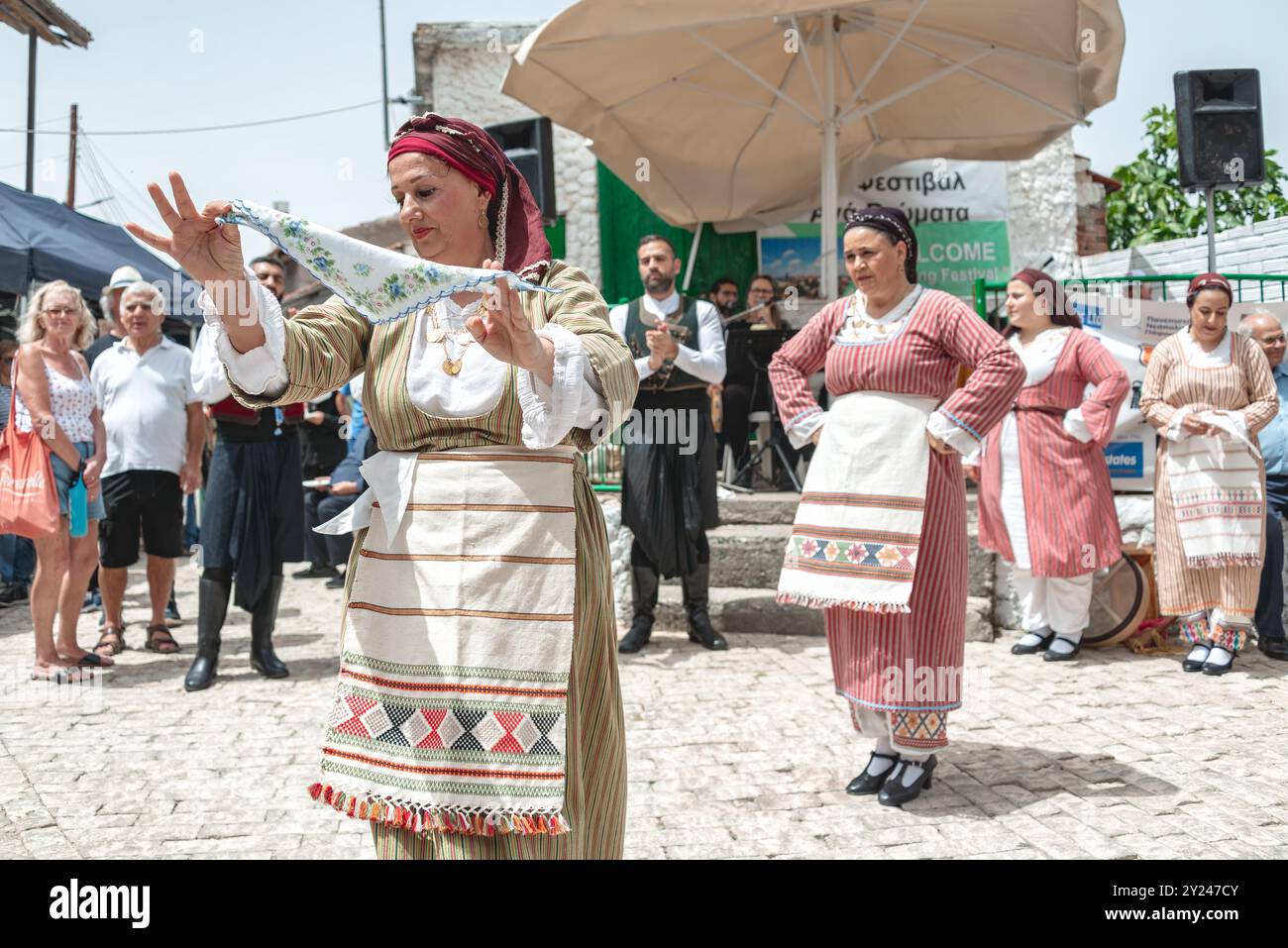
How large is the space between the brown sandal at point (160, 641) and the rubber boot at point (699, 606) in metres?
3.22

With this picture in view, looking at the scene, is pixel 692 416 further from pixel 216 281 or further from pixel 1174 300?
pixel 216 281

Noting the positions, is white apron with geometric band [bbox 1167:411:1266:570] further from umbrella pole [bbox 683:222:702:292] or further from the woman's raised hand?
umbrella pole [bbox 683:222:702:292]

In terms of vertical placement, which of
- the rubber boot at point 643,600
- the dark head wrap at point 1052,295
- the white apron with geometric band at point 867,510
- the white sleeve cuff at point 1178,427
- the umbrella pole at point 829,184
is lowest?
the rubber boot at point 643,600

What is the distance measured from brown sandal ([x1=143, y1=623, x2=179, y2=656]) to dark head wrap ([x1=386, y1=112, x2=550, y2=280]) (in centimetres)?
556

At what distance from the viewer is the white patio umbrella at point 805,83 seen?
805 centimetres

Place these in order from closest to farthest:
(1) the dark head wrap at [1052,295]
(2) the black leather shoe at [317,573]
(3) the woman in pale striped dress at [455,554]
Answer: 1. (3) the woman in pale striped dress at [455,554]
2. (1) the dark head wrap at [1052,295]
3. (2) the black leather shoe at [317,573]

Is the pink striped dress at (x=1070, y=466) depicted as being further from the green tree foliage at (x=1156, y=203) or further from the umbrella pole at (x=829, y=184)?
the green tree foliage at (x=1156, y=203)

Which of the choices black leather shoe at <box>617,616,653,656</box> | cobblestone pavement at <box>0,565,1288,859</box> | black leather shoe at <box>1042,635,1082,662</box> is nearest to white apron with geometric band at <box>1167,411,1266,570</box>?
cobblestone pavement at <box>0,565,1288,859</box>

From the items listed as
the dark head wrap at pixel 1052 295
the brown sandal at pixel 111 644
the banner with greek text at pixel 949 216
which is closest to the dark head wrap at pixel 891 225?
the dark head wrap at pixel 1052 295

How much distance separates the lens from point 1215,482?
→ 6.51m

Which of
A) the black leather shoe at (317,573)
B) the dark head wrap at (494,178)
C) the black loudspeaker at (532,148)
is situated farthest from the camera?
the black leather shoe at (317,573)

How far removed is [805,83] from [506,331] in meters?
8.70

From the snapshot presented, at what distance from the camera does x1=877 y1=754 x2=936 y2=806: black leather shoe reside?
4.24m
